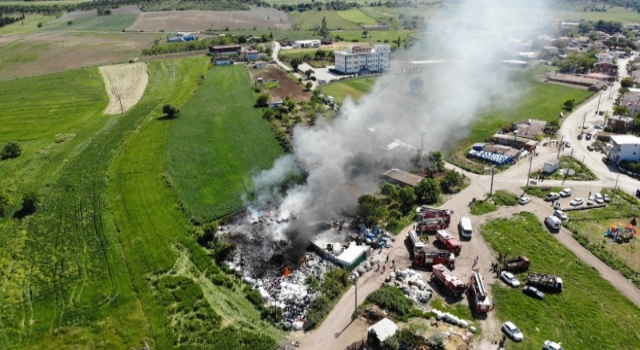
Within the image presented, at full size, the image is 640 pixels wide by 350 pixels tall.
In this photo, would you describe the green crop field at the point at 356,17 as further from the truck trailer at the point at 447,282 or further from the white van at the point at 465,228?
the truck trailer at the point at 447,282

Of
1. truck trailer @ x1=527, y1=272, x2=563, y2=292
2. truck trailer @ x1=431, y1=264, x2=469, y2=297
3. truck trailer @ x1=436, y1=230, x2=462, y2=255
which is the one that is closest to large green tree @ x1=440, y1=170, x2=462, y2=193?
truck trailer @ x1=436, y1=230, x2=462, y2=255

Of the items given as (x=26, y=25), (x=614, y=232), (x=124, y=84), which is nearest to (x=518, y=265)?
(x=614, y=232)

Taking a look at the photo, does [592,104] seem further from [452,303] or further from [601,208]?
[452,303]

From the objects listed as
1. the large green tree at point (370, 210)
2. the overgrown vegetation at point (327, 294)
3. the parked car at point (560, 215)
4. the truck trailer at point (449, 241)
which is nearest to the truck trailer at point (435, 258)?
the truck trailer at point (449, 241)

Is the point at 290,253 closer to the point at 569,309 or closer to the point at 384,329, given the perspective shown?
the point at 384,329

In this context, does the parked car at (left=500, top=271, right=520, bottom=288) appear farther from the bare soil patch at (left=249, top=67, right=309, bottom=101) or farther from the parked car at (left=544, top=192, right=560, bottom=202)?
the bare soil patch at (left=249, top=67, right=309, bottom=101)

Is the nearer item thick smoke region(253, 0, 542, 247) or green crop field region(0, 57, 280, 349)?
green crop field region(0, 57, 280, 349)
